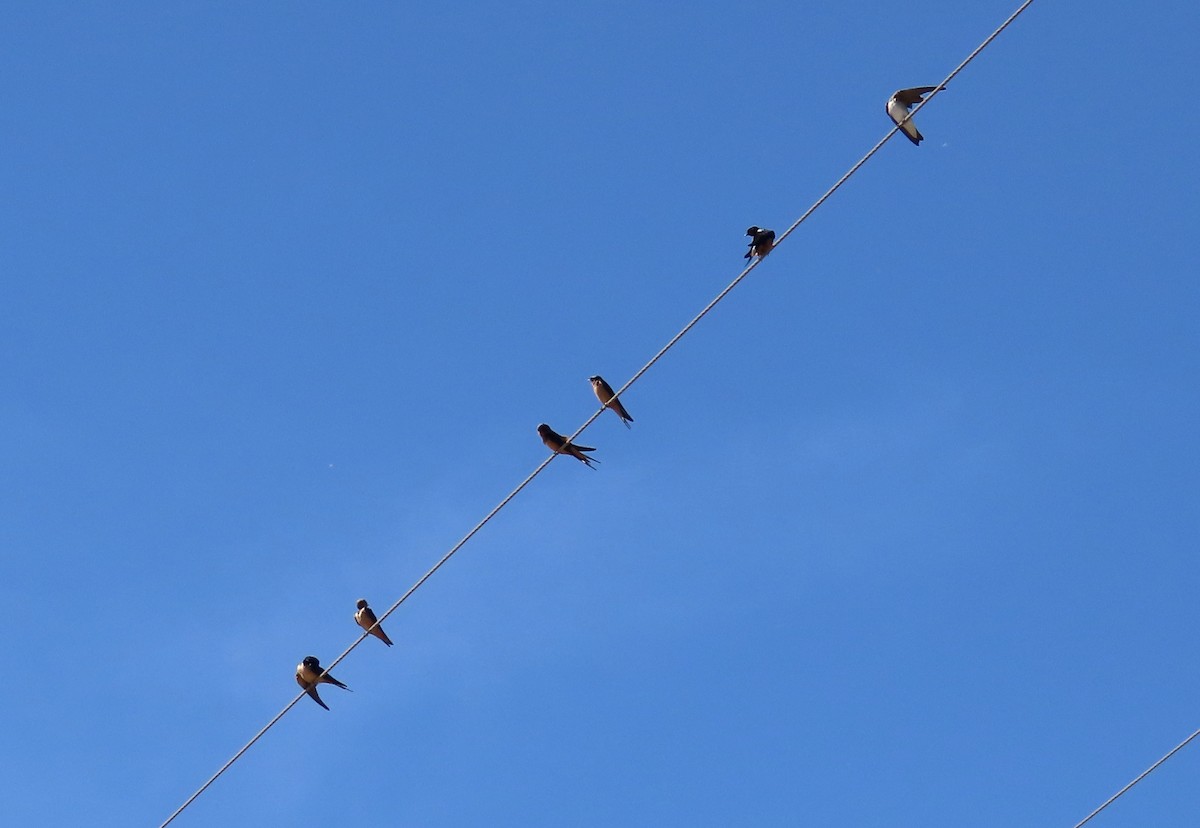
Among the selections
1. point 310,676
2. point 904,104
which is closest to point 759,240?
point 904,104

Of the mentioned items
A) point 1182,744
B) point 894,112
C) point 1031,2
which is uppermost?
point 894,112

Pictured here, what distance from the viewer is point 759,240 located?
1459cm

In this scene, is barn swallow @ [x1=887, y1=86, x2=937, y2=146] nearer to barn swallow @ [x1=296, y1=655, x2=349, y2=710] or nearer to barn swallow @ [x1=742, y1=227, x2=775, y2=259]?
barn swallow @ [x1=742, y1=227, x2=775, y2=259]

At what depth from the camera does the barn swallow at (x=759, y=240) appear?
569 inches

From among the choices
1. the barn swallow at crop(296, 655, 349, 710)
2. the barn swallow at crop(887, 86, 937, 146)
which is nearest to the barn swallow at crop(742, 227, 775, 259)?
the barn swallow at crop(887, 86, 937, 146)

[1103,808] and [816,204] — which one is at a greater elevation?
[816,204]

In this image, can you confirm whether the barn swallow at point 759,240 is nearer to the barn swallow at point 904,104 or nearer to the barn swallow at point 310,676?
the barn swallow at point 904,104

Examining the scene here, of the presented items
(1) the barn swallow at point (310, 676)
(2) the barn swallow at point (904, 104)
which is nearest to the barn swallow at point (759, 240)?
(2) the barn swallow at point (904, 104)

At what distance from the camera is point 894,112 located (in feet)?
44.0

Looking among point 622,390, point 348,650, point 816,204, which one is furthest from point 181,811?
point 816,204

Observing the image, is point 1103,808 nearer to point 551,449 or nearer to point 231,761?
point 231,761

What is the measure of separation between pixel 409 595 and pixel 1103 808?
4165mm

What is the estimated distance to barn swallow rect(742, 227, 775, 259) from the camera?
47.4 ft

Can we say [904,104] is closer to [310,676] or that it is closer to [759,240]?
[759,240]
